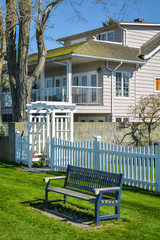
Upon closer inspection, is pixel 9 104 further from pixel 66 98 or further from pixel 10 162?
pixel 10 162

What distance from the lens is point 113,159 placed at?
36.8 feet

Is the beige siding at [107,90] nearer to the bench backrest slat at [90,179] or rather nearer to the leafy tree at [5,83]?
the leafy tree at [5,83]

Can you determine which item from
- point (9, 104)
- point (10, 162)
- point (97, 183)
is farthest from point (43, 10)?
point (97, 183)

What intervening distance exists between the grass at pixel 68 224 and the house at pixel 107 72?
506 inches

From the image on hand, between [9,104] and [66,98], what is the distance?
22.4 ft

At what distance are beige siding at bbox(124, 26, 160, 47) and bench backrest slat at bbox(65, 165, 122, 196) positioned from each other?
20.2 metres

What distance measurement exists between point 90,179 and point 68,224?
1.42 metres

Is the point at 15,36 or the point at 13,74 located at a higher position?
the point at 15,36

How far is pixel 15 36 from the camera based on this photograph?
2005cm

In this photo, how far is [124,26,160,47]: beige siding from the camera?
27516mm

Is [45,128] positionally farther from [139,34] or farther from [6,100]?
[139,34]

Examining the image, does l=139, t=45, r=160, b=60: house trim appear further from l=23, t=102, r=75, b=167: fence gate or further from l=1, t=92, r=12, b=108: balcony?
l=23, t=102, r=75, b=167: fence gate

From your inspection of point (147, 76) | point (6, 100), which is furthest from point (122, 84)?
point (6, 100)

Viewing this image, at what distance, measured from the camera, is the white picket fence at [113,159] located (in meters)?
10.1
